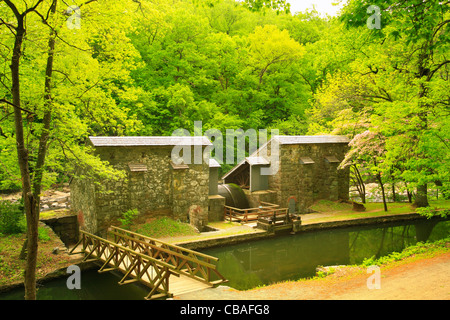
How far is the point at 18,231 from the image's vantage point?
14.8 metres

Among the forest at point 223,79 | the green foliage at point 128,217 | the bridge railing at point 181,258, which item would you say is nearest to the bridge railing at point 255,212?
the green foliage at point 128,217

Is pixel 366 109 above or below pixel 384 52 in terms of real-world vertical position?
below

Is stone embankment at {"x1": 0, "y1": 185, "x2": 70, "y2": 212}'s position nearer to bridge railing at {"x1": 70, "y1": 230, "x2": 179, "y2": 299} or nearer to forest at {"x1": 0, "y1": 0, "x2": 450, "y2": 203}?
forest at {"x1": 0, "y1": 0, "x2": 450, "y2": 203}

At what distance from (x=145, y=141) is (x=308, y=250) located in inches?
347

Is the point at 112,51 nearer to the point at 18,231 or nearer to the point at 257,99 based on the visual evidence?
the point at 18,231

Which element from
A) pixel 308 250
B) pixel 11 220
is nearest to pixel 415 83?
pixel 308 250

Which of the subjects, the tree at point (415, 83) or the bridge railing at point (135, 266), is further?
the bridge railing at point (135, 266)

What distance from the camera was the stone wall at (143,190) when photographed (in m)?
15.5

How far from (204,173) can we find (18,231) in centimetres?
844

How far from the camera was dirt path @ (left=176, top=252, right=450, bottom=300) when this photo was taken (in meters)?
7.87

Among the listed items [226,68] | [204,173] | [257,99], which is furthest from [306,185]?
[226,68]

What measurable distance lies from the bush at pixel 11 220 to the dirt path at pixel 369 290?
9530mm

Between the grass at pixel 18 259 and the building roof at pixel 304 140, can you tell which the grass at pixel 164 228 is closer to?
the grass at pixel 18 259

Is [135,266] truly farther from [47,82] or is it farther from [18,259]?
[47,82]
